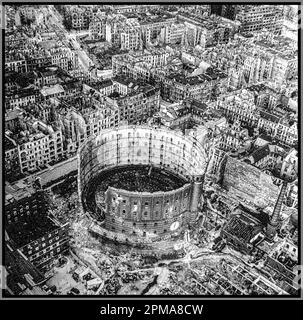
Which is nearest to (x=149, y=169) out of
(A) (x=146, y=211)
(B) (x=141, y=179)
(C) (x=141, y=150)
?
(B) (x=141, y=179)

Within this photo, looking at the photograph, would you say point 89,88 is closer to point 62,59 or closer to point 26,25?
point 62,59

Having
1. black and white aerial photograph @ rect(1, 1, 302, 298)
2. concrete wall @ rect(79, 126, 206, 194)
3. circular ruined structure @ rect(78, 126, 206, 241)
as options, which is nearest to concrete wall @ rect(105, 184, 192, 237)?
circular ruined structure @ rect(78, 126, 206, 241)

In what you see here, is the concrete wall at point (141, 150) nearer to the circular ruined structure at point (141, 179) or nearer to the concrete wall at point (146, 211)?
the circular ruined structure at point (141, 179)

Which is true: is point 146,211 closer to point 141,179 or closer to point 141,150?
point 141,179

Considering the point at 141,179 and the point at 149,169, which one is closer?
the point at 141,179

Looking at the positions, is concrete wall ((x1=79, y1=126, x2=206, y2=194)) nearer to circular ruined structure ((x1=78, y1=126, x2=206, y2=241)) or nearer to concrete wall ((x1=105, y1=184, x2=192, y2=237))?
circular ruined structure ((x1=78, y1=126, x2=206, y2=241))
